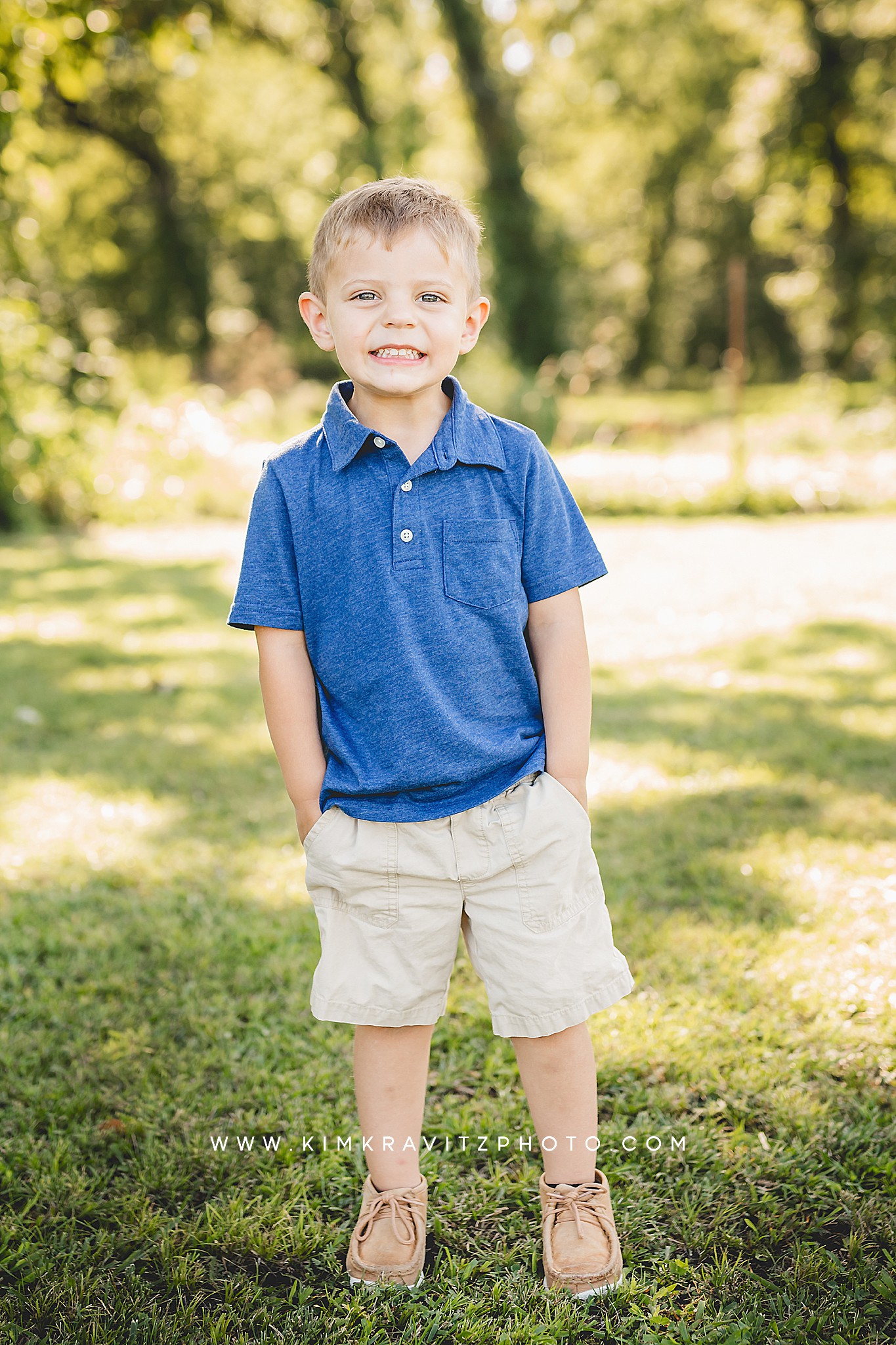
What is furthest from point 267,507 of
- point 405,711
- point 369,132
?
point 369,132

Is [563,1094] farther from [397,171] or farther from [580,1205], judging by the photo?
[397,171]

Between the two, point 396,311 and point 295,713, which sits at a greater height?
point 396,311

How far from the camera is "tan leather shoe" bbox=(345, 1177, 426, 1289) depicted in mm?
1666

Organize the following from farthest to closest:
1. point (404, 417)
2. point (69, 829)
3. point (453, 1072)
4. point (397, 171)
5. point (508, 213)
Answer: point (508, 213) → point (397, 171) → point (69, 829) → point (453, 1072) → point (404, 417)

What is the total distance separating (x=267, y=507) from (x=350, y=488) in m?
0.13

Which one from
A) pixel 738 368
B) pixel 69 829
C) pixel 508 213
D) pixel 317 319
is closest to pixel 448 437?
pixel 317 319

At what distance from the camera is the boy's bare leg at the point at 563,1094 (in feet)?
5.46

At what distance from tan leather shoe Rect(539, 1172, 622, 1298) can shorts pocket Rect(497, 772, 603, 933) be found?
0.47 meters

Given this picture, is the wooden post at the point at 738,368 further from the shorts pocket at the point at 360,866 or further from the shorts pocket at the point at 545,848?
the shorts pocket at the point at 360,866

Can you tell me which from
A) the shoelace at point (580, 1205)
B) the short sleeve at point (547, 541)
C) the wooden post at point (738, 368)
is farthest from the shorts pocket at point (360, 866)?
the wooden post at point (738, 368)

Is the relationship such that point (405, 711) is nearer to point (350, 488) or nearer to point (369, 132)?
point (350, 488)

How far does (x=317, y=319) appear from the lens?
5.45 ft

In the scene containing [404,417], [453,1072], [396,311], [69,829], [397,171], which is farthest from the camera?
[397,171]

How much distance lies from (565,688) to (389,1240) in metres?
0.94
